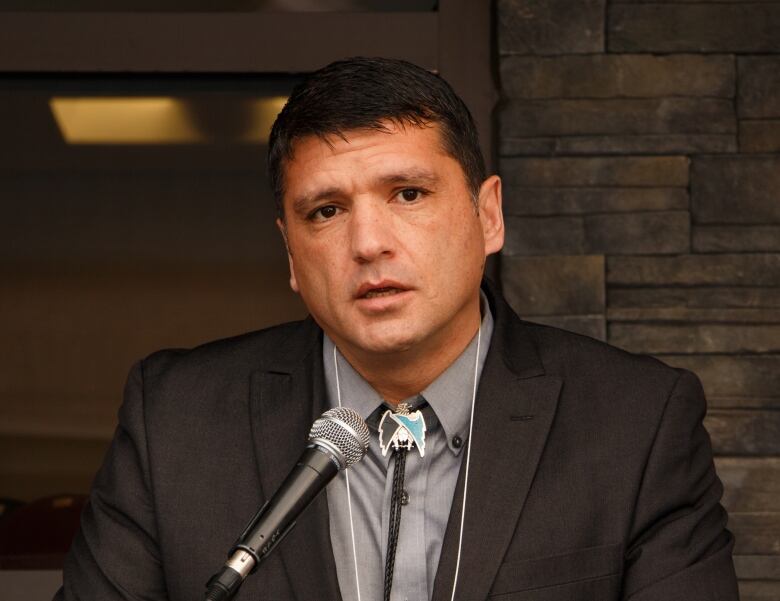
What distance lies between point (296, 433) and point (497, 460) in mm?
361

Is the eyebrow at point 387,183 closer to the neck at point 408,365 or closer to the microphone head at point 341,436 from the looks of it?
the neck at point 408,365

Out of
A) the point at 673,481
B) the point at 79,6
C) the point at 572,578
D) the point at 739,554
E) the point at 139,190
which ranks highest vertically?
the point at 79,6

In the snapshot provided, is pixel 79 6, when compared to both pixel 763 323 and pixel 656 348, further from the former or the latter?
pixel 763 323

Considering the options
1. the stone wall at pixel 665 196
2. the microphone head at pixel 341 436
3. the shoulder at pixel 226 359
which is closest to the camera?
the microphone head at pixel 341 436

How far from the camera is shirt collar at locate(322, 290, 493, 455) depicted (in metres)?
2.25

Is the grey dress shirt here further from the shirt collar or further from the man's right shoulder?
the man's right shoulder

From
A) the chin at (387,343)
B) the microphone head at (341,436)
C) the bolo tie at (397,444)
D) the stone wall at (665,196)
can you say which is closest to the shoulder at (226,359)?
the bolo tie at (397,444)

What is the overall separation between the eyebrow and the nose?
38 millimetres

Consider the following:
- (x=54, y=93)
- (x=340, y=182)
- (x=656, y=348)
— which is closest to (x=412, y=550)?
(x=340, y=182)

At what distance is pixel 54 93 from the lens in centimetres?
312

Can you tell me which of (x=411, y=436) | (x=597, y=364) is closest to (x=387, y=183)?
(x=411, y=436)

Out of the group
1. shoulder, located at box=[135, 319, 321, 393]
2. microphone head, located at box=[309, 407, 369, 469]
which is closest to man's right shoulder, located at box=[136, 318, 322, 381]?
shoulder, located at box=[135, 319, 321, 393]

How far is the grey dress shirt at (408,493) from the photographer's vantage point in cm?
215

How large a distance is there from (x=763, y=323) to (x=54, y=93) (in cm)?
178
